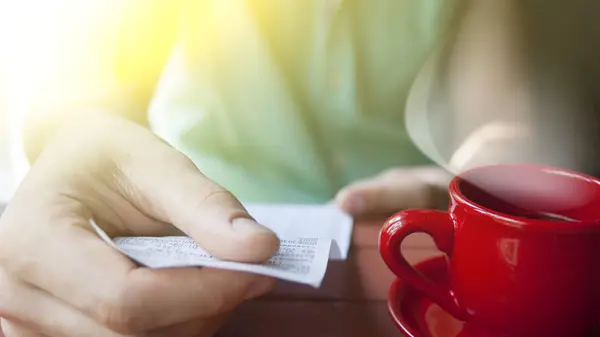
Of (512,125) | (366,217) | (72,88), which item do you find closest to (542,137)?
(512,125)

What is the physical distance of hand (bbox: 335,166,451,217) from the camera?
47 centimetres

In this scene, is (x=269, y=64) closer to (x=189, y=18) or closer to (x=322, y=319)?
(x=189, y=18)

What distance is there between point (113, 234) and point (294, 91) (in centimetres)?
18

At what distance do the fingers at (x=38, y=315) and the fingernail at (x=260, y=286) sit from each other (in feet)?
0.25

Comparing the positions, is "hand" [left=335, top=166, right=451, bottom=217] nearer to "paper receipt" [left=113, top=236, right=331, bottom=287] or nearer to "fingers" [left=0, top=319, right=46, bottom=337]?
"paper receipt" [left=113, top=236, right=331, bottom=287]

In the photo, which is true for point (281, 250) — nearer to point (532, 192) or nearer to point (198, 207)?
point (198, 207)

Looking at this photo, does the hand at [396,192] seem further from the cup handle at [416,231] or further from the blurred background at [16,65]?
the blurred background at [16,65]

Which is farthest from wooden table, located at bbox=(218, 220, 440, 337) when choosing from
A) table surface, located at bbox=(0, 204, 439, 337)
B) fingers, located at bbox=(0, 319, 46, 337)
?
fingers, located at bbox=(0, 319, 46, 337)

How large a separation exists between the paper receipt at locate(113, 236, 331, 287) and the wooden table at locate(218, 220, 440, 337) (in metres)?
0.04

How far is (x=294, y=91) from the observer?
450mm

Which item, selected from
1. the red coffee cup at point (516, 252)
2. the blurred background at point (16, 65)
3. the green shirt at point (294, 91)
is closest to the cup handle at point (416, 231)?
the red coffee cup at point (516, 252)

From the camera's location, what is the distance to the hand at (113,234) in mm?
299

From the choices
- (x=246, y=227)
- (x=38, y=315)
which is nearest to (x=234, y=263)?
(x=246, y=227)

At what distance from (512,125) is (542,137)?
30 millimetres
